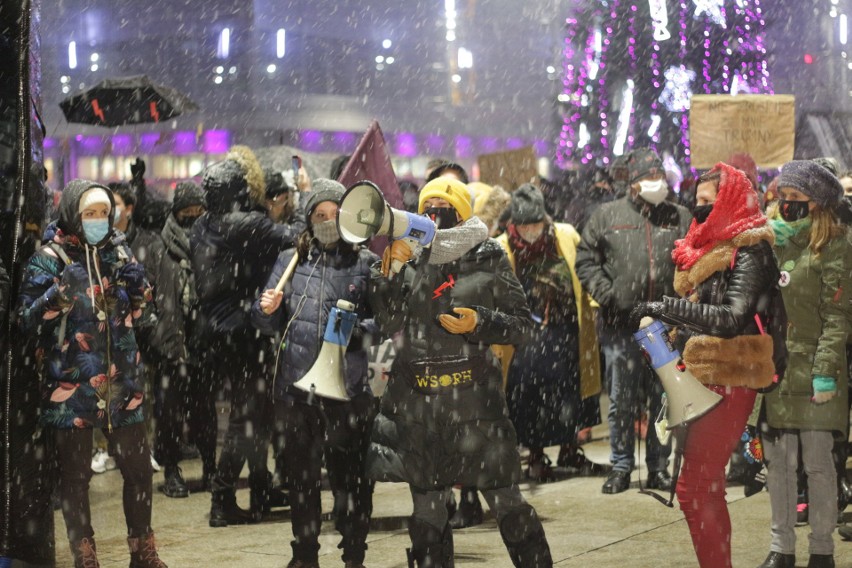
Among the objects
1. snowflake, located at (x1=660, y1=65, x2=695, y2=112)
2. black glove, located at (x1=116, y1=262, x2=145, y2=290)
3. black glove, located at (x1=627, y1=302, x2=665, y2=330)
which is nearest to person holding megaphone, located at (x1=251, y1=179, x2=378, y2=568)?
black glove, located at (x1=116, y1=262, x2=145, y2=290)

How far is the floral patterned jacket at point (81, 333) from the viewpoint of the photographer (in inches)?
241

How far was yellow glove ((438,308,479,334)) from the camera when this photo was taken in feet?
17.9

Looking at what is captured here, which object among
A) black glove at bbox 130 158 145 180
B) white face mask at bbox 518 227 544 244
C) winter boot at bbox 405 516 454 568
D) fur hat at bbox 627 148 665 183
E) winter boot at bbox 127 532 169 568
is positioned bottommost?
winter boot at bbox 127 532 169 568

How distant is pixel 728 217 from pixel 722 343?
0.55 m

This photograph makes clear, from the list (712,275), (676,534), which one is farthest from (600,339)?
(712,275)

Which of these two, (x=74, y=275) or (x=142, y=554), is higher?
(x=74, y=275)

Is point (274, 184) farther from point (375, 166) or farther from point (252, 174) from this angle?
point (375, 166)

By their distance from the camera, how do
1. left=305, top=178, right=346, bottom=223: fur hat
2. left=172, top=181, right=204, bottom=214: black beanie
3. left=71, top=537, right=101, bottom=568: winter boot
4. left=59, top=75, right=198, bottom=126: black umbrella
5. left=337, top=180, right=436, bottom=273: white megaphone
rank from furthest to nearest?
left=59, top=75, right=198, bottom=126: black umbrella, left=172, top=181, right=204, bottom=214: black beanie, left=305, top=178, right=346, bottom=223: fur hat, left=71, top=537, right=101, bottom=568: winter boot, left=337, top=180, right=436, bottom=273: white megaphone

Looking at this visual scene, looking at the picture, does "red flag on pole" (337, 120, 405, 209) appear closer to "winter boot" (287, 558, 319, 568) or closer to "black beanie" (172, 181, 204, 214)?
"black beanie" (172, 181, 204, 214)

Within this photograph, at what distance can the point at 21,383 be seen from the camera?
5.89 meters

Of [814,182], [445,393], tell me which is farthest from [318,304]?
[814,182]

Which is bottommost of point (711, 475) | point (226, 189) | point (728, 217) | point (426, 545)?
point (426, 545)

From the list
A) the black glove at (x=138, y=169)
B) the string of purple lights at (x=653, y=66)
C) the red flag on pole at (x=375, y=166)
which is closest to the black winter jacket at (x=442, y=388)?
the red flag on pole at (x=375, y=166)

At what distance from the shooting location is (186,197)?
379 inches
